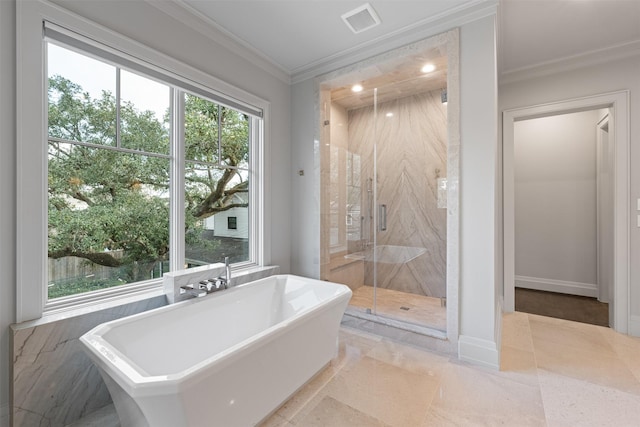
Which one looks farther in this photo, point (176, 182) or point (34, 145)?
point (176, 182)

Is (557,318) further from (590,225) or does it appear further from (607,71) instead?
(607,71)

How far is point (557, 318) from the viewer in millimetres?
3121

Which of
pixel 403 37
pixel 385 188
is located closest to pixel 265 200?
pixel 385 188

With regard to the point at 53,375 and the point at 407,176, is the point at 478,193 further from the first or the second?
the point at 53,375

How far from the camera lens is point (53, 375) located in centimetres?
150

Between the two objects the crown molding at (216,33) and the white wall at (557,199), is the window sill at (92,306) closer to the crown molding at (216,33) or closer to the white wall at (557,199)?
the crown molding at (216,33)

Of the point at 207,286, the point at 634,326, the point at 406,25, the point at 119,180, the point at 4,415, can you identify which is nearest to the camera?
the point at 4,415

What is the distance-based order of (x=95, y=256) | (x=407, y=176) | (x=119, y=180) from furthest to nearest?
(x=407, y=176)
(x=119, y=180)
(x=95, y=256)

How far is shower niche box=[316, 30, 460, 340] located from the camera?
306 centimetres

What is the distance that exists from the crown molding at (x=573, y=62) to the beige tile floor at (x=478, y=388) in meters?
2.67

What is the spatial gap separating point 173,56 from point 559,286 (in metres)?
5.48

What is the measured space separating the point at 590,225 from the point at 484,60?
3.32 meters

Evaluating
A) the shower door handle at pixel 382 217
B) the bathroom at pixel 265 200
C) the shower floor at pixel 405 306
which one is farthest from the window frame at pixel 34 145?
the shower door handle at pixel 382 217

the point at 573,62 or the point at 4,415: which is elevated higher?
the point at 573,62
